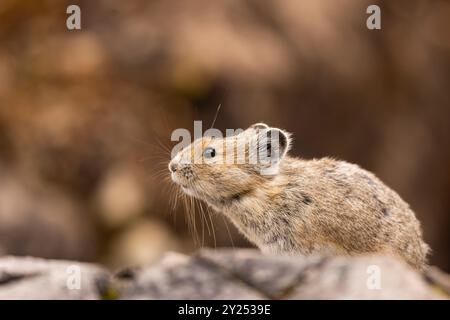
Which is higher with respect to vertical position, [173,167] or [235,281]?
[173,167]

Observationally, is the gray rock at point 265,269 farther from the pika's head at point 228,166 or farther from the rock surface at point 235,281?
the pika's head at point 228,166

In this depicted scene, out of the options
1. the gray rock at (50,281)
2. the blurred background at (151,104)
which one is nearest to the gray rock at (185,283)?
the gray rock at (50,281)

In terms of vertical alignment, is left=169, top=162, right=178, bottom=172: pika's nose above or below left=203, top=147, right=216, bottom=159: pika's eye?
below

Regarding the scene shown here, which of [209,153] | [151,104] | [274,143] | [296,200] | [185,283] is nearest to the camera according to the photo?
[185,283]

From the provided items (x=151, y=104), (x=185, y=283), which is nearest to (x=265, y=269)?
(x=185, y=283)

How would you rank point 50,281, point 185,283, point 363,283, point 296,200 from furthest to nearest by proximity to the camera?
point 296,200 → point 50,281 → point 185,283 → point 363,283

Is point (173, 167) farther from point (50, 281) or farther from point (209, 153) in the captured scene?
point (50, 281)

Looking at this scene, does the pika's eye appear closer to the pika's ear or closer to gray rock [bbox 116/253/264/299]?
the pika's ear

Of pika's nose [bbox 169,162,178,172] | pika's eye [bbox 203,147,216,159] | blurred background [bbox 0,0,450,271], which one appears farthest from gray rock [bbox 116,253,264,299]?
blurred background [bbox 0,0,450,271]
